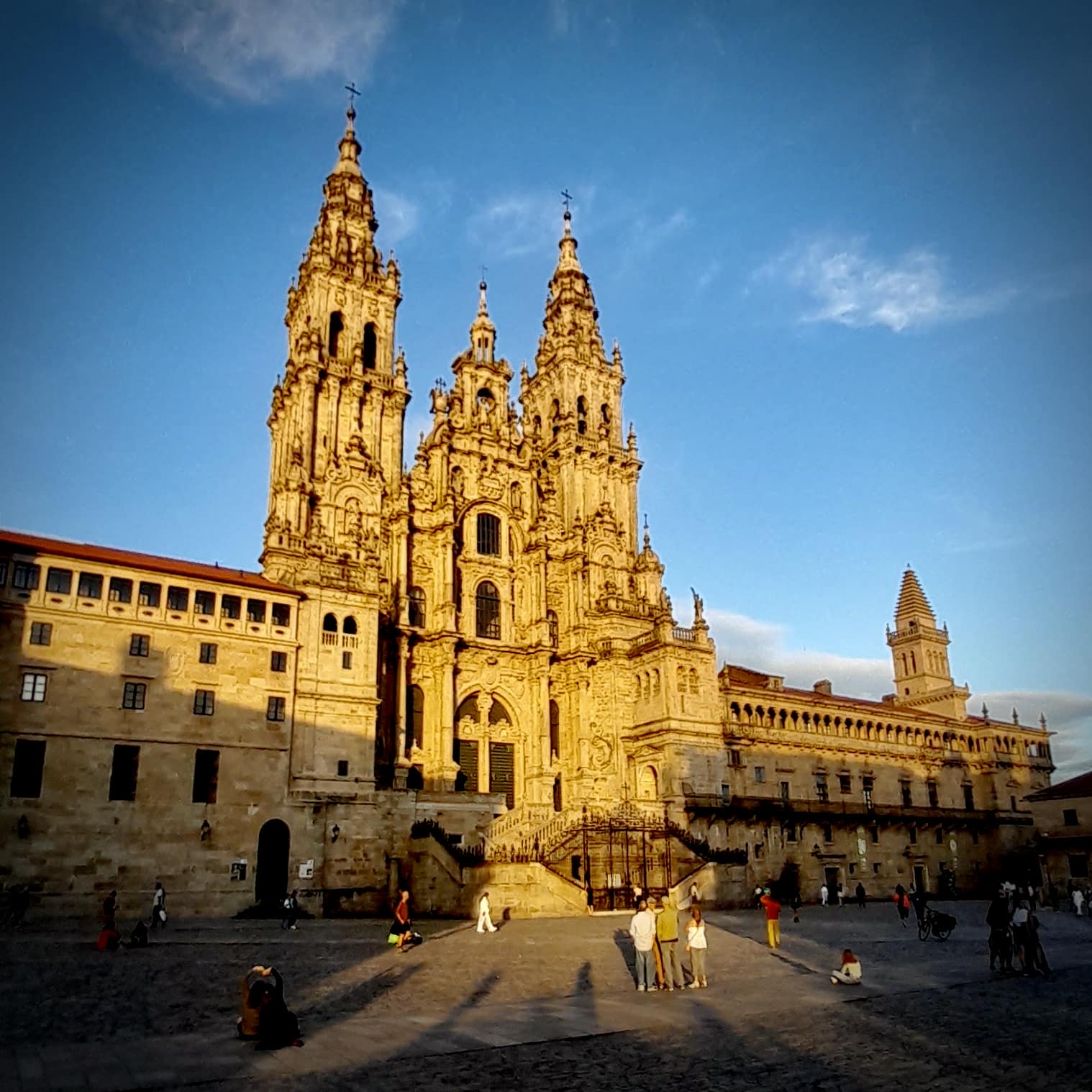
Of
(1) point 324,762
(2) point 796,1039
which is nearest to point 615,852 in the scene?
(1) point 324,762

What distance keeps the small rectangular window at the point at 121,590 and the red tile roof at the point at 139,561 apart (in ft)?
2.19

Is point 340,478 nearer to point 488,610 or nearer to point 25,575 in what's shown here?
point 488,610

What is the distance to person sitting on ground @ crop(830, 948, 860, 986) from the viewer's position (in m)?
19.6

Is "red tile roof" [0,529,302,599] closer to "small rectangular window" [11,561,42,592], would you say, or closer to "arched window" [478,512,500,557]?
"small rectangular window" [11,561,42,592]

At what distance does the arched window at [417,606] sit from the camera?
5597 cm

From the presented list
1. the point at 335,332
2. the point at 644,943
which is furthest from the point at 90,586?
the point at 644,943

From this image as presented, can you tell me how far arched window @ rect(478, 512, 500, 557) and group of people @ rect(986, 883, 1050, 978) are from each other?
41660mm

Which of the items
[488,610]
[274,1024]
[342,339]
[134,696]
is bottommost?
[274,1024]

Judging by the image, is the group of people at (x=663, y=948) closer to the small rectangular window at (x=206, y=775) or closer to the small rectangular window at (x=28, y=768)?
the small rectangular window at (x=206, y=775)

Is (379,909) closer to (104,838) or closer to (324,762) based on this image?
(324,762)

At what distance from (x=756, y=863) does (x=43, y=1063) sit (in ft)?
157

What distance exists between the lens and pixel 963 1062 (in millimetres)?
12930

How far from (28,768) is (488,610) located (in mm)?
28717

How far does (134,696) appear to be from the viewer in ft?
128
